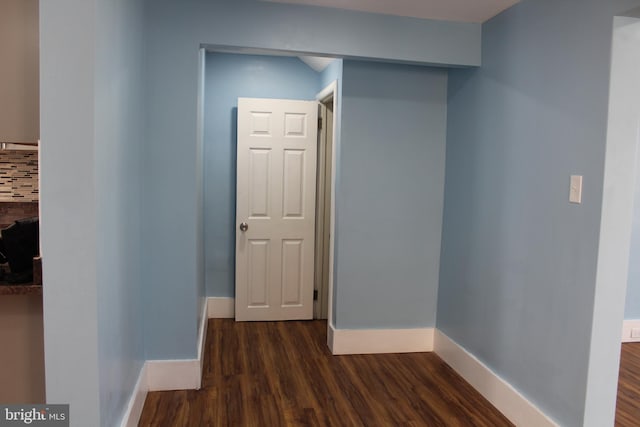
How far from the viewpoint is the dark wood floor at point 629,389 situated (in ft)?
9.04

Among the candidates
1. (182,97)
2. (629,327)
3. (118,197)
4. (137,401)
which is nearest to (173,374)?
(137,401)

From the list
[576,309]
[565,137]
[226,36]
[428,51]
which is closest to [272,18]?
[226,36]

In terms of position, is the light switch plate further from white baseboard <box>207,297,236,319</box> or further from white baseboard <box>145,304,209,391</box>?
white baseboard <box>207,297,236,319</box>

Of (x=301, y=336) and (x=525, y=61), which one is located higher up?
(x=525, y=61)

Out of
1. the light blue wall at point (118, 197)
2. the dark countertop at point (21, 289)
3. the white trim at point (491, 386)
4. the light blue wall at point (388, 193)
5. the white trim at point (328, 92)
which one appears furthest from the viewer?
the white trim at point (328, 92)

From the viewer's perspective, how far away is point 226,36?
282cm

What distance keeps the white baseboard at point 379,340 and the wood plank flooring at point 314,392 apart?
0.21 feet

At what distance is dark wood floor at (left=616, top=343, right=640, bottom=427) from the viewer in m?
2.75

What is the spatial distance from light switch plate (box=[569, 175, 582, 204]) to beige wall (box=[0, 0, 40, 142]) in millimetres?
2385

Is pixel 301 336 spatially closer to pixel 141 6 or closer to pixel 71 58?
pixel 141 6

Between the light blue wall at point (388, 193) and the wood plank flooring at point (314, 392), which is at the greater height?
the light blue wall at point (388, 193)

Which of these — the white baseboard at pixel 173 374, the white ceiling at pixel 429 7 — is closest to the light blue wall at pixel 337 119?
the white ceiling at pixel 429 7

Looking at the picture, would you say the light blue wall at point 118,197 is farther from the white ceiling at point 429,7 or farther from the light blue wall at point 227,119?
the light blue wall at point 227,119

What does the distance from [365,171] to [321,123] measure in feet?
3.25
